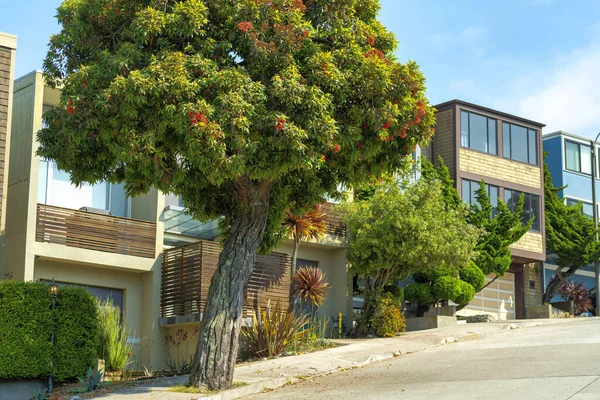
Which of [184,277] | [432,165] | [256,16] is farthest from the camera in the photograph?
[432,165]

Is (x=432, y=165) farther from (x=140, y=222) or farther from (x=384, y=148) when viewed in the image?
(x=384, y=148)

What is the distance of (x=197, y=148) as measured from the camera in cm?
1508

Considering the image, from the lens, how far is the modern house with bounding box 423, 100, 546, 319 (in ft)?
113

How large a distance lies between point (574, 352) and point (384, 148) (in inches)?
244

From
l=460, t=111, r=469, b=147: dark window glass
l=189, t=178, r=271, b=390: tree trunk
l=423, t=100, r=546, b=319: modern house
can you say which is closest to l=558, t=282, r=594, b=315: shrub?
l=423, t=100, r=546, b=319: modern house

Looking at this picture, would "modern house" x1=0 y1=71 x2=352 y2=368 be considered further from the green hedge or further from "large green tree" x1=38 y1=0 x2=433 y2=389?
"large green tree" x1=38 y1=0 x2=433 y2=389

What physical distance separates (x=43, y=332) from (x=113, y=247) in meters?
5.10

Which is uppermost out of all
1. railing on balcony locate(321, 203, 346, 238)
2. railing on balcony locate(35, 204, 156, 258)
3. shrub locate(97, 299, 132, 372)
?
railing on balcony locate(321, 203, 346, 238)

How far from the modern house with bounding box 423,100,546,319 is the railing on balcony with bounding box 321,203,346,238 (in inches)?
283

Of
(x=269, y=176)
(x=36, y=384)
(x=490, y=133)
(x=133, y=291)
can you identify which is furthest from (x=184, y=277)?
(x=490, y=133)

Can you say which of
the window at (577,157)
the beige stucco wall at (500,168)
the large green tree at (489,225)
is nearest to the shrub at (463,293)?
the large green tree at (489,225)

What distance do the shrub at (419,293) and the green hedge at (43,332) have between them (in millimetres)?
12608

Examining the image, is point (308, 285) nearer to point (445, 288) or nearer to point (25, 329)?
point (445, 288)

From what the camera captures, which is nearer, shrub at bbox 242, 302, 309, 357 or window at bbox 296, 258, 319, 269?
shrub at bbox 242, 302, 309, 357
